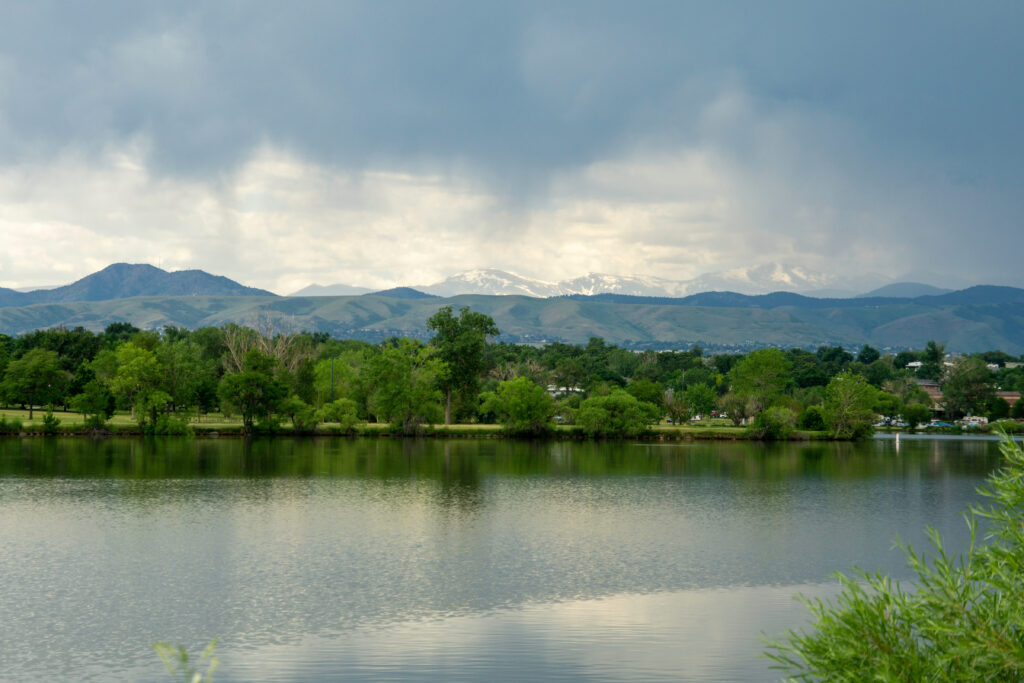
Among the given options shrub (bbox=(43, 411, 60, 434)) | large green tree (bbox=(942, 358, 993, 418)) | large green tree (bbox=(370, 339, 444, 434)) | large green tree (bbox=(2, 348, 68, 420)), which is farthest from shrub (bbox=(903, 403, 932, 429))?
large green tree (bbox=(2, 348, 68, 420))

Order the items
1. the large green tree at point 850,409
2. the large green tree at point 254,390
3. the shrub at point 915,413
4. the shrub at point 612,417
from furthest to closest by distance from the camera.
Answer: the shrub at point 915,413, the large green tree at point 850,409, the shrub at point 612,417, the large green tree at point 254,390

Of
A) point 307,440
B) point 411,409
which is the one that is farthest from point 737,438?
point 307,440

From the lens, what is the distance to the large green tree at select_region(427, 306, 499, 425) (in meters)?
109

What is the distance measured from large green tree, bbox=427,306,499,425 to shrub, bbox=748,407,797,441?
3394 centimetres

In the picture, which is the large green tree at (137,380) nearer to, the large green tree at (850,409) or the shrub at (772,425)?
the shrub at (772,425)

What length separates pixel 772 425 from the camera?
104 metres

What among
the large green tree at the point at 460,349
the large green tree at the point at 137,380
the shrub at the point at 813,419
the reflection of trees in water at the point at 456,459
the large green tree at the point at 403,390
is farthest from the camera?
the shrub at the point at 813,419

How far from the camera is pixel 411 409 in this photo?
98938 millimetres

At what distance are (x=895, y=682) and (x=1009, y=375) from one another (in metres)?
204

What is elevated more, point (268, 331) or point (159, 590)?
point (268, 331)

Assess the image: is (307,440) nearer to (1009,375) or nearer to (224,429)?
(224,429)

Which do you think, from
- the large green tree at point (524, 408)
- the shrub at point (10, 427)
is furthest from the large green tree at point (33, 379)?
the large green tree at point (524, 408)

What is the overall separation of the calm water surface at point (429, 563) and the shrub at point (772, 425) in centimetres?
3852

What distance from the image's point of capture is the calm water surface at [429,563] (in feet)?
70.8
